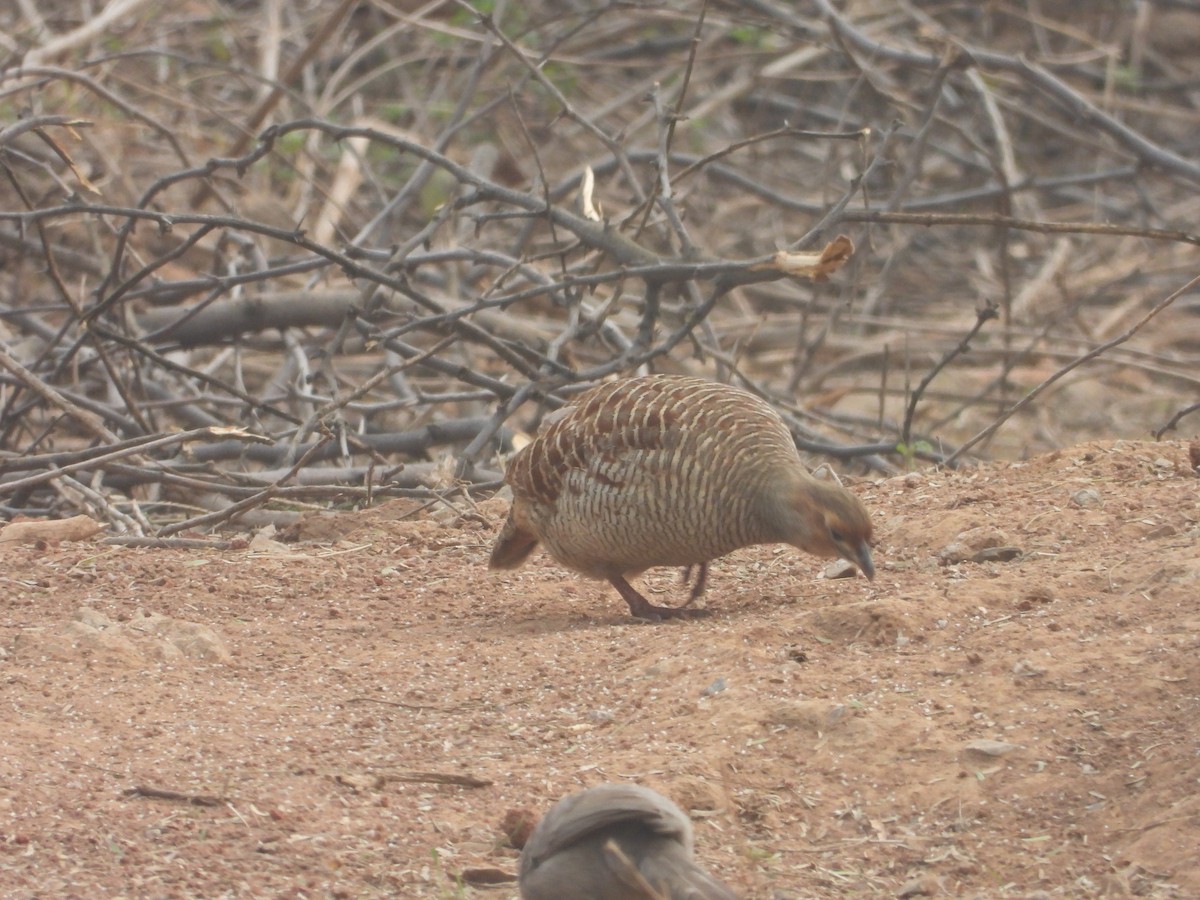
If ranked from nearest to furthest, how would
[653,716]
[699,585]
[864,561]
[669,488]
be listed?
[653,716]
[864,561]
[669,488]
[699,585]

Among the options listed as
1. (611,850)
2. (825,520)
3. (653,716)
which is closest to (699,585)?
(825,520)

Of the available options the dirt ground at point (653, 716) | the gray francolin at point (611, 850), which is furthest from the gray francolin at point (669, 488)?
the gray francolin at point (611, 850)

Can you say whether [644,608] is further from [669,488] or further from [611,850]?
[611,850]

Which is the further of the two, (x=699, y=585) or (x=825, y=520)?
(x=699, y=585)

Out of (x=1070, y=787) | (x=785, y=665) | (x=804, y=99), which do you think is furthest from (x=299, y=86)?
(x=1070, y=787)

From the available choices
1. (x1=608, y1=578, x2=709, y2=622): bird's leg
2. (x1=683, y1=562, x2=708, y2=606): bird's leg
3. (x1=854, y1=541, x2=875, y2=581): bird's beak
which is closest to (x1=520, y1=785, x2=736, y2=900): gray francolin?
(x1=854, y1=541, x2=875, y2=581): bird's beak

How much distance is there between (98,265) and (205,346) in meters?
0.94

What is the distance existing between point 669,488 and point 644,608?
0.47 meters

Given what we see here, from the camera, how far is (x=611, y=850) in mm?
2854

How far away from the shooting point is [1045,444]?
10117 millimetres

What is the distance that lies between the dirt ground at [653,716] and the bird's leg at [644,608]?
126mm

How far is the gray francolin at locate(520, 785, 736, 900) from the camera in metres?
2.84

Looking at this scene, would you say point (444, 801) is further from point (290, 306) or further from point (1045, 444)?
point (1045, 444)

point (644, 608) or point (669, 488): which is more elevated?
point (669, 488)
